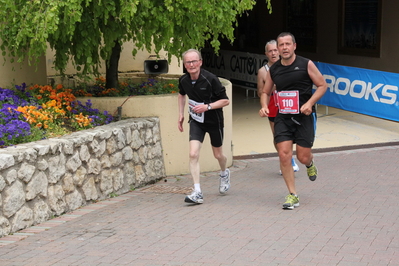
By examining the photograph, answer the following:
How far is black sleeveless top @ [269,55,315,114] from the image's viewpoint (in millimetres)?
7094

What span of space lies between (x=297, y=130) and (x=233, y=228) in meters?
1.47

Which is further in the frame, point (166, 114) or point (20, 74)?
point (20, 74)

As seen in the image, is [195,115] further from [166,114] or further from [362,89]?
[362,89]

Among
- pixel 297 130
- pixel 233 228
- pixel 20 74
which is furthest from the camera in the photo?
pixel 20 74

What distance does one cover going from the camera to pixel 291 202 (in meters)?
7.10

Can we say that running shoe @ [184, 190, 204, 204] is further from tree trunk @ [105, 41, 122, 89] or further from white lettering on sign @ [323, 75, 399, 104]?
white lettering on sign @ [323, 75, 399, 104]

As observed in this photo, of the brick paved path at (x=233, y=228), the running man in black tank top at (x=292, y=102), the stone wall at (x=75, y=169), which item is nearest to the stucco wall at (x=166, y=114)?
the stone wall at (x=75, y=169)

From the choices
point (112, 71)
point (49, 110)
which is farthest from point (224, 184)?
point (112, 71)

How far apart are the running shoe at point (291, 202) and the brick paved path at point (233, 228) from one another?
2.3 inches

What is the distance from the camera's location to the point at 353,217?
6742mm

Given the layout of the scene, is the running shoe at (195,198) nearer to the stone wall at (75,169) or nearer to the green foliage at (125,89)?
the stone wall at (75,169)

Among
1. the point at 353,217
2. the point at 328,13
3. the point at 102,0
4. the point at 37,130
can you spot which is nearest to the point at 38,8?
the point at 102,0

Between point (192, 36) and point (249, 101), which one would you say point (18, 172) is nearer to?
point (192, 36)

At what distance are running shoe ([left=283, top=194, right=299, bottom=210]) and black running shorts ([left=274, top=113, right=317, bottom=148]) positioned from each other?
0.57 m
